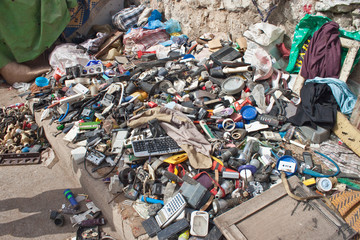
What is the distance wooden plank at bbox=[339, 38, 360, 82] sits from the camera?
3.55 metres

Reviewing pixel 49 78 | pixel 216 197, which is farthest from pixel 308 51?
pixel 49 78

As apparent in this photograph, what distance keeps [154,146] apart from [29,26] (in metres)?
4.56

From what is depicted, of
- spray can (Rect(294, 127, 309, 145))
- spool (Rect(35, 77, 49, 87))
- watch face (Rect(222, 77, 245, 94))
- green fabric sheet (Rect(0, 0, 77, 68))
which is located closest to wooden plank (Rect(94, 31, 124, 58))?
green fabric sheet (Rect(0, 0, 77, 68))

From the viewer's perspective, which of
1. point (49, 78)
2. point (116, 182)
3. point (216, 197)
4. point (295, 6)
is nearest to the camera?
point (216, 197)

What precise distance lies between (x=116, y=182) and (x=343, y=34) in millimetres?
3894

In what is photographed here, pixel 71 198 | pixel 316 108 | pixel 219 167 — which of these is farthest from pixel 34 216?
pixel 316 108

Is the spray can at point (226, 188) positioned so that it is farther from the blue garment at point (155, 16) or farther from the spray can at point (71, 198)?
the blue garment at point (155, 16)

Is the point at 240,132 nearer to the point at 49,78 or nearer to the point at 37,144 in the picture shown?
the point at 37,144

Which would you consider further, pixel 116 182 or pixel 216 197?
pixel 116 182

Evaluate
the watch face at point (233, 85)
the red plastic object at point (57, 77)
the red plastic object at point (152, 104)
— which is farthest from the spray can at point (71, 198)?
the red plastic object at point (57, 77)

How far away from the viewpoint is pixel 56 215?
312 cm

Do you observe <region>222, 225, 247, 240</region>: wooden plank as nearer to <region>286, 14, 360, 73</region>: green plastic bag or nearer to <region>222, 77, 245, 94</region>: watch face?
<region>222, 77, 245, 94</region>: watch face

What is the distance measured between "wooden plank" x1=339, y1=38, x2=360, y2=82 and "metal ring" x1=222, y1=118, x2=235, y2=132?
178 centimetres

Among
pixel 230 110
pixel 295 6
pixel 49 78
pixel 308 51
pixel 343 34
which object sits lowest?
pixel 49 78
